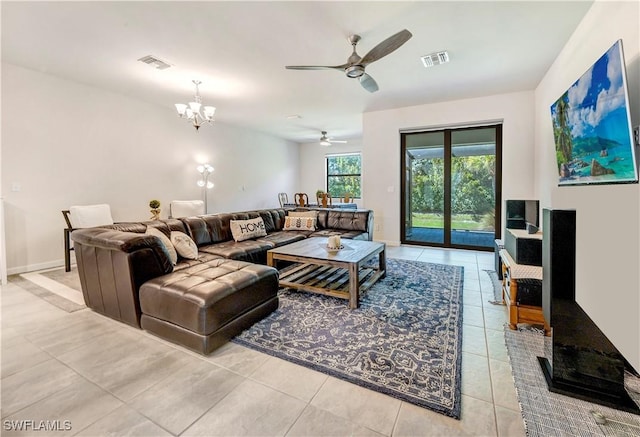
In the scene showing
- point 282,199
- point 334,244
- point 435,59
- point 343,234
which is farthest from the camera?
point 282,199

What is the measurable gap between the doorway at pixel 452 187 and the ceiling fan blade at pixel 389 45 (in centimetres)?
316

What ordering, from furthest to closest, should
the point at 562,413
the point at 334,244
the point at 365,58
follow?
the point at 334,244, the point at 365,58, the point at 562,413

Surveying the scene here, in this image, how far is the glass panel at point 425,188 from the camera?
535 cm

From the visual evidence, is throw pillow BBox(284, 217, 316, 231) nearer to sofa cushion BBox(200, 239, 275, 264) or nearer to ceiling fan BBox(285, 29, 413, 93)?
sofa cushion BBox(200, 239, 275, 264)

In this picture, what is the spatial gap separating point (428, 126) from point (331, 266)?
382 centimetres

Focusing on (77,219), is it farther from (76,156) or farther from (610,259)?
(610,259)

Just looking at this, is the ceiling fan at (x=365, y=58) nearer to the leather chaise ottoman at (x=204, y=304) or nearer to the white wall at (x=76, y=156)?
the leather chaise ottoman at (x=204, y=304)

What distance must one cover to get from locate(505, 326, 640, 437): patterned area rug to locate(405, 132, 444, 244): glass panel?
3.97 m

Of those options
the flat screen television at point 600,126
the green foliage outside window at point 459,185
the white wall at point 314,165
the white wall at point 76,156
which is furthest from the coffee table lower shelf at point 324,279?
the white wall at point 314,165

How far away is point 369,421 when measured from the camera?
1297 millimetres

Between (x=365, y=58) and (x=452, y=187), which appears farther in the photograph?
(x=452, y=187)

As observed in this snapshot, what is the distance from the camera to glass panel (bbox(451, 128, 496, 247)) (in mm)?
4996

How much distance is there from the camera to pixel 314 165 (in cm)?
947

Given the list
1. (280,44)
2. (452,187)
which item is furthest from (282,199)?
(280,44)
